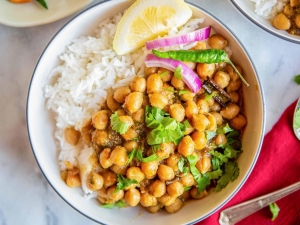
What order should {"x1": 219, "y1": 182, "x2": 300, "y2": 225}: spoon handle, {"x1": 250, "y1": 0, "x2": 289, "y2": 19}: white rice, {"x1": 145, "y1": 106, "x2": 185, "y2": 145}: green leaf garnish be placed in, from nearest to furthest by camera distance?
{"x1": 145, "y1": 106, "x2": 185, "y2": 145}: green leaf garnish
{"x1": 250, "y1": 0, "x2": 289, "y2": 19}: white rice
{"x1": 219, "y1": 182, "x2": 300, "y2": 225}: spoon handle

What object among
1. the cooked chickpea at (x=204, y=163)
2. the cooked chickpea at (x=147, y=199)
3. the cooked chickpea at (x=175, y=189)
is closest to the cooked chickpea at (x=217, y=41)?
the cooked chickpea at (x=204, y=163)

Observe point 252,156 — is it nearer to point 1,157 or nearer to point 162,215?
point 162,215

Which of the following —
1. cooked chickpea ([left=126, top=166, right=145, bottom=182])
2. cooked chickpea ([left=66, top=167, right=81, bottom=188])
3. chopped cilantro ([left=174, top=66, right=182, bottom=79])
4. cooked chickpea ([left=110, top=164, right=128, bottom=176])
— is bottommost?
cooked chickpea ([left=66, top=167, right=81, bottom=188])

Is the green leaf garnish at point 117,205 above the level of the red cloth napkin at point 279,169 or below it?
below

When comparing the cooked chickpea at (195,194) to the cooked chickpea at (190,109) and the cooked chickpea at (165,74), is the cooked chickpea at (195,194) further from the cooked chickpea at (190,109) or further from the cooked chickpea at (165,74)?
the cooked chickpea at (165,74)

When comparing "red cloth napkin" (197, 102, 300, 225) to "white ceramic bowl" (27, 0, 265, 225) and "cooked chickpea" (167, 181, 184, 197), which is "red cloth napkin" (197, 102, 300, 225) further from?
"cooked chickpea" (167, 181, 184, 197)

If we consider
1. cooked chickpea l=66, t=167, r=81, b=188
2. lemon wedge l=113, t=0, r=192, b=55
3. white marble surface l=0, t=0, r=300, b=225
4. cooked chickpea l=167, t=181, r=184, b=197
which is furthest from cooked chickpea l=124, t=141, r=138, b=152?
white marble surface l=0, t=0, r=300, b=225

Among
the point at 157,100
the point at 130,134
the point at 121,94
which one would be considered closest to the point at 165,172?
A: the point at 130,134

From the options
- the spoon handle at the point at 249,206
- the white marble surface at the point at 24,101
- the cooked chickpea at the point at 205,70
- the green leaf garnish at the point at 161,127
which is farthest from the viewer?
the white marble surface at the point at 24,101
